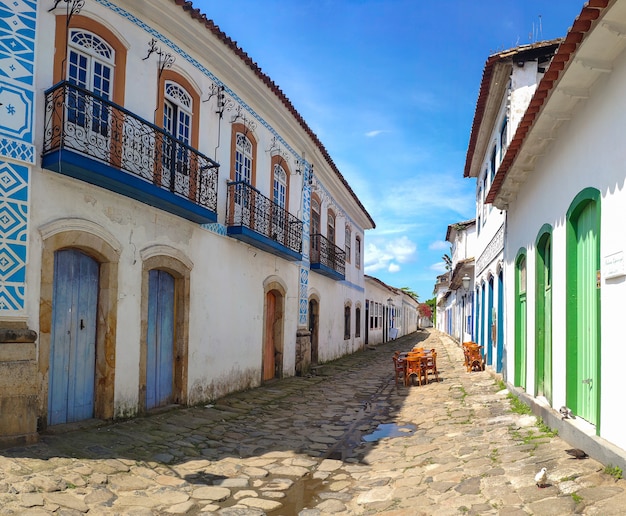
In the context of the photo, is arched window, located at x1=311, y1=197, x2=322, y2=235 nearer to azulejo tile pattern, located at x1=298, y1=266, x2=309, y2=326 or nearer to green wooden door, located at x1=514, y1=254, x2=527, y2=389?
azulejo tile pattern, located at x1=298, y1=266, x2=309, y2=326

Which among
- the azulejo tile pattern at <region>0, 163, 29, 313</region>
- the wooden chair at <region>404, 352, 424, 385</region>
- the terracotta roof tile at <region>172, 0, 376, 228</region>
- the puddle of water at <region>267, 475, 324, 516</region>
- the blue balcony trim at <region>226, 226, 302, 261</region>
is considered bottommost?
the puddle of water at <region>267, 475, 324, 516</region>

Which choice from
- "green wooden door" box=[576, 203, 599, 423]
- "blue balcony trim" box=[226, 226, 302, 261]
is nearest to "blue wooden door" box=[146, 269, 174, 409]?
"blue balcony trim" box=[226, 226, 302, 261]

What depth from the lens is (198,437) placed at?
7.00 m

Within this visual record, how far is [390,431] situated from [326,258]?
9178 mm

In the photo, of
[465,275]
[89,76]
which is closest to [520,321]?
[89,76]

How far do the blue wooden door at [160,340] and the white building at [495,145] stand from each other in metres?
5.49

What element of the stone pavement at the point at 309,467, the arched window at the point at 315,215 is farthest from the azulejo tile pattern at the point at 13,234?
the arched window at the point at 315,215

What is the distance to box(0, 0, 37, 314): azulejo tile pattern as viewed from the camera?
18.6ft

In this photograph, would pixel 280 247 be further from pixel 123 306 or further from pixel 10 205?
pixel 10 205

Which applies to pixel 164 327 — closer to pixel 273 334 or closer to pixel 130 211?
pixel 130 211

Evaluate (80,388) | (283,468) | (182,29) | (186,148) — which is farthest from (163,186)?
(283,468)

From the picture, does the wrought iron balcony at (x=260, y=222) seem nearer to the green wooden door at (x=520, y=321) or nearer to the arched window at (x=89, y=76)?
the arched window at (x=89, y=76)

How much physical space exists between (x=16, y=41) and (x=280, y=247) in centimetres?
Answer: 677

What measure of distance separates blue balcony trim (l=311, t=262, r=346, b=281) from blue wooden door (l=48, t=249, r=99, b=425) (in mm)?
8713
